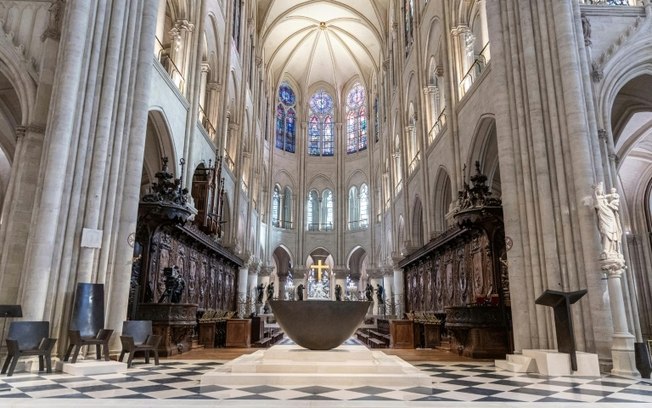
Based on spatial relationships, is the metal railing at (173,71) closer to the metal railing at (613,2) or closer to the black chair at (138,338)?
the black chair at (138,338)

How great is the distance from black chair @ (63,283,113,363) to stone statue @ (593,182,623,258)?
889cm

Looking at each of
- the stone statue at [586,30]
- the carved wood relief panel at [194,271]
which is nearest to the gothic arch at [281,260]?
the carved wood relief panel at [194,271]

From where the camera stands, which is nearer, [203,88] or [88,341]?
[88,341]

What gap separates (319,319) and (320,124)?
35.1 metres

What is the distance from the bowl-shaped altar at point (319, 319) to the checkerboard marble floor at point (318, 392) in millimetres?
1295

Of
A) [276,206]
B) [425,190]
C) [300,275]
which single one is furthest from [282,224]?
[425,190]

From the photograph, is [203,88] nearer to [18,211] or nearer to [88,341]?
[18,211]

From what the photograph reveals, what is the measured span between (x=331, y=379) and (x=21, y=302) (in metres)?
5.92

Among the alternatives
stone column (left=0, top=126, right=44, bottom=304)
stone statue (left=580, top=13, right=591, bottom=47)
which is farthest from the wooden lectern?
stone column (left=0, top=126, right=44, bottom=304)

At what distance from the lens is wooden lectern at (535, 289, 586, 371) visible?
7824 mm

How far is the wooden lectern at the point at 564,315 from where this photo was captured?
25.7 ft

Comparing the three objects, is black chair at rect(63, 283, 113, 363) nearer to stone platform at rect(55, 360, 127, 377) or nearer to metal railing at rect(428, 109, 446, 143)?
stone platform at rect(55, 360, 127, 377)

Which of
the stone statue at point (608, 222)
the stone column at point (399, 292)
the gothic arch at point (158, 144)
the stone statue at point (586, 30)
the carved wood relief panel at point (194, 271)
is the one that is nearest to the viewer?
the stone statue at point (608, 222)

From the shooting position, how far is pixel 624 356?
7945mm
